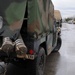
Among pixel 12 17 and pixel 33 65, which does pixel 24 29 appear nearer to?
pixel 12 17

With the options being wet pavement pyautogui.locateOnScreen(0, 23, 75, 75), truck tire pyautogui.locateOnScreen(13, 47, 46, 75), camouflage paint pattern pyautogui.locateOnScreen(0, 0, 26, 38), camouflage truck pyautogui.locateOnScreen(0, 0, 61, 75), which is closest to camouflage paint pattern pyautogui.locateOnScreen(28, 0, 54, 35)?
camouflage truck pyautogui.locateOnScreen(0, 0, 61, 75)

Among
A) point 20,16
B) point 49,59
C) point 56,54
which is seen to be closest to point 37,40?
point 20,16

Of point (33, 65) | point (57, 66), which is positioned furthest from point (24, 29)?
point (57, 66)

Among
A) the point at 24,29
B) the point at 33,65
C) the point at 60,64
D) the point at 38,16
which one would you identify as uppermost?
the point at 38,16

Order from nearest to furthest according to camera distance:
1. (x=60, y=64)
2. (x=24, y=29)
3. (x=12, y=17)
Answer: (x=12, y=17) → (x=24, y=29) → (x=60, y=64)

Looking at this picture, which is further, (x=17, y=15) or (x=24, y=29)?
(x=24, y=29)

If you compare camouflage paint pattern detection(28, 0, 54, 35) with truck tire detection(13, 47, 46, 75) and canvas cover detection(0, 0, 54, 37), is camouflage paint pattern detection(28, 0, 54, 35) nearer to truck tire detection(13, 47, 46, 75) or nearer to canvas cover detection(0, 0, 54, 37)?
canvas cover detection(0, 0, 54, 37)

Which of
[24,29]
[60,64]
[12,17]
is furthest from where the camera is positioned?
[60,64]

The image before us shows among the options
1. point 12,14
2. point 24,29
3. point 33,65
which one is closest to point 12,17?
point 12,14

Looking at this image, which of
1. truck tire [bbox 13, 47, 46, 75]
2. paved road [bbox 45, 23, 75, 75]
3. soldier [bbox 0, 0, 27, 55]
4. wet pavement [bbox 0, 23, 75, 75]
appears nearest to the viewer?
soldier [bbox 0, 0, 27, 55]

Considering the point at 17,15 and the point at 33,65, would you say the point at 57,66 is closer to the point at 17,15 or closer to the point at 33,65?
the point at 33,65

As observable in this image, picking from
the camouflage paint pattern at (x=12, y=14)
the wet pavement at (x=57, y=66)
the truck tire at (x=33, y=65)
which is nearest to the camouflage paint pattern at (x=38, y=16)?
the camouflage paint pattern at (x=12, y=14)

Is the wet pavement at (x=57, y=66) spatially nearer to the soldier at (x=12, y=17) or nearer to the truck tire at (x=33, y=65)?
the truck tire at (x=33, y=65)

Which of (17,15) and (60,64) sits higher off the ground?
(17,15)
